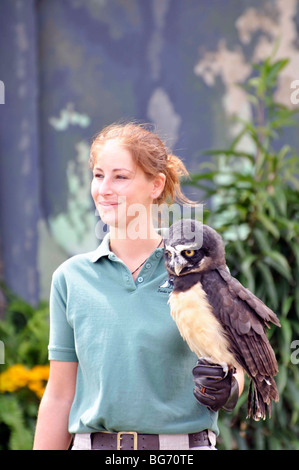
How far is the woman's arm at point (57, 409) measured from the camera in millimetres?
1572

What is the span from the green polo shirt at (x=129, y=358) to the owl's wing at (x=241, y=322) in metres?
0.15

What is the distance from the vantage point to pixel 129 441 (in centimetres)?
145

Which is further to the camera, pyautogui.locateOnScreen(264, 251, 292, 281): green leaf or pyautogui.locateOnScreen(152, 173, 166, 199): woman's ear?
pyautogui.locateOnScreen(264, 251, 292, 281): green leaf

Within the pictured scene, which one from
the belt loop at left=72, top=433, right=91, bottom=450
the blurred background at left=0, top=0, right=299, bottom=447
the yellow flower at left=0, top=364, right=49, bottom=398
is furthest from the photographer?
the blurred background at left=0, top=0, right=299, bottom=447

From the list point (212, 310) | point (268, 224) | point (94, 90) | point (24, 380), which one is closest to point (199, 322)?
point (212, 310)

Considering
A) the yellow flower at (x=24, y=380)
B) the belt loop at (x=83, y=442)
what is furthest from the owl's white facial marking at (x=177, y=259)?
the yellow flower at (x=24, y=380)

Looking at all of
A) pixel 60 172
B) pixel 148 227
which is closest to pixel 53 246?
pixel 60 172

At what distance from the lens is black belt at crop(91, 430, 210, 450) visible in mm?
1451

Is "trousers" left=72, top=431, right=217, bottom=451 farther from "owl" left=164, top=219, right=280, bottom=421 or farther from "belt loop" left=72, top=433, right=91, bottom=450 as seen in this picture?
"owl" left=164, top=219, right=280, bottom=421

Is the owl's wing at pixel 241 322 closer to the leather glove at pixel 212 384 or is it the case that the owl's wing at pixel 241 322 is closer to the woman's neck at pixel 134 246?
the leather glove at pixel 212 384

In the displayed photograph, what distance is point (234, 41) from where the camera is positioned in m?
4.46

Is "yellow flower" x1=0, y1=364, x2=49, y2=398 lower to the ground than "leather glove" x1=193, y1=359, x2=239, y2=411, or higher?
lower

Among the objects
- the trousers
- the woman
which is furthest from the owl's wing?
the trousers
